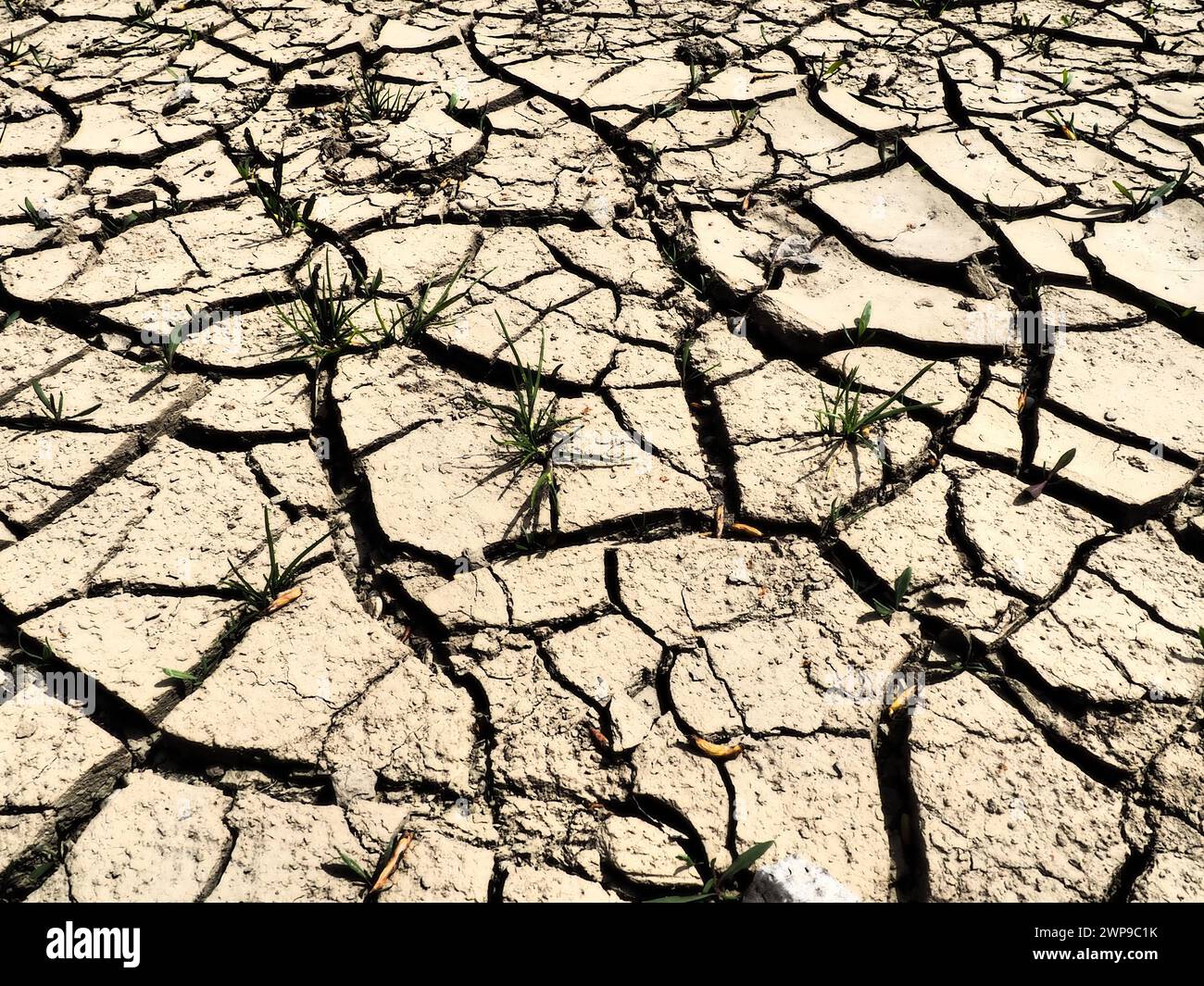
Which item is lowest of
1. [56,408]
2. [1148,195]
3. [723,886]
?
[723,886]

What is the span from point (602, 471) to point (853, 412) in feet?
1.90

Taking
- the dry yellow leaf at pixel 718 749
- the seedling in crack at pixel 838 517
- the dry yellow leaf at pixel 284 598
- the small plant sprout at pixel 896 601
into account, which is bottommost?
the dry yellow leaf at pixel 718 749

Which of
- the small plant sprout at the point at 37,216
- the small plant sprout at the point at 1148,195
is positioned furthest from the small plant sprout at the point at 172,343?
the small plant sprout at the point at 1148,195

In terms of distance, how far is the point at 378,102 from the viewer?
2906 millimetres

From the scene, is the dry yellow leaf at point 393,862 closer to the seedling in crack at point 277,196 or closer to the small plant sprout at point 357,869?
the small plant sprout at point 357,869

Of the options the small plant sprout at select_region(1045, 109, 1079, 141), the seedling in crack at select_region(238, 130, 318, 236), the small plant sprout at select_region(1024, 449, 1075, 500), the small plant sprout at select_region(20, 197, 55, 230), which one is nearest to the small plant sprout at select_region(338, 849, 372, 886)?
the small plant sprout at select_region(1024, 449, 1075, 500)

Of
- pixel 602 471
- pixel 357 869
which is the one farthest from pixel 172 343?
pixel 357 869

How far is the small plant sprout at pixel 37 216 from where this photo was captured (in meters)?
2.49

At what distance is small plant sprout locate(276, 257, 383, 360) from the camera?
219 centimetres

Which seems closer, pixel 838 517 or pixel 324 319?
pixel 838 517

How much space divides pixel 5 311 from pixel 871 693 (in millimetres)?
2298

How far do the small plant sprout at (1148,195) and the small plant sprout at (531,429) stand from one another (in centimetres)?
178

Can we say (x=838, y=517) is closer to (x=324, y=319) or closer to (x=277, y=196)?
(x=324, y=319)

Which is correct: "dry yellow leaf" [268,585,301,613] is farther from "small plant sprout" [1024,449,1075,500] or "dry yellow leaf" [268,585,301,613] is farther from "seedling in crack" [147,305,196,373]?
"small plant sprout" [1024,449,1075,500]
